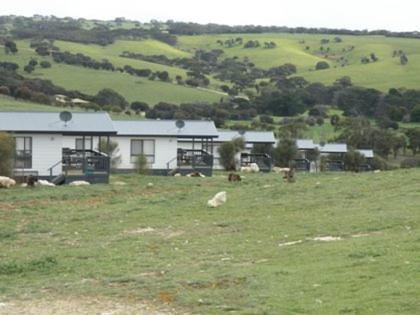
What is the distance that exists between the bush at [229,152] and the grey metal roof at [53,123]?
40.9 ft

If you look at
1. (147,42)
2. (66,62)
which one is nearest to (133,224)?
(66,62)

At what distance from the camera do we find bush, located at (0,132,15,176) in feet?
108

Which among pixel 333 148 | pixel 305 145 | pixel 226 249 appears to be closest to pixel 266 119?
pixel 333 148

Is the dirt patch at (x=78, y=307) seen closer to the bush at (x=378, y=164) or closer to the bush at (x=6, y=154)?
the bush at (x=6, y=154)

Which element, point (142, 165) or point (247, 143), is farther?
point (247, 143)

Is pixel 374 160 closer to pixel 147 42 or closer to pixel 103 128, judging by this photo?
pixel 103 128

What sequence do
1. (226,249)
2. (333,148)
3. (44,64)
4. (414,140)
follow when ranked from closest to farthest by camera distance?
1. (226,249)
2. (333,148)
3. (414,140)
4. (44,64)

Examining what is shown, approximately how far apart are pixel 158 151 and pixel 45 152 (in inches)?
386

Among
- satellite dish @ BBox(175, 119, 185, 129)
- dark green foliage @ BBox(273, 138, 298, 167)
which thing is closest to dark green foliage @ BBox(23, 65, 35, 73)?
dark green foliage @ BBox(273, 138, 298, 167)

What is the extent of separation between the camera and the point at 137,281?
13164mm

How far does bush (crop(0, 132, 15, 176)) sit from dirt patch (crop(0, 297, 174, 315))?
21393 mm

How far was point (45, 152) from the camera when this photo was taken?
3744cm

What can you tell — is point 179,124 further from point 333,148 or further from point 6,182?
point 333,148

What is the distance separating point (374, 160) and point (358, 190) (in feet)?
129
